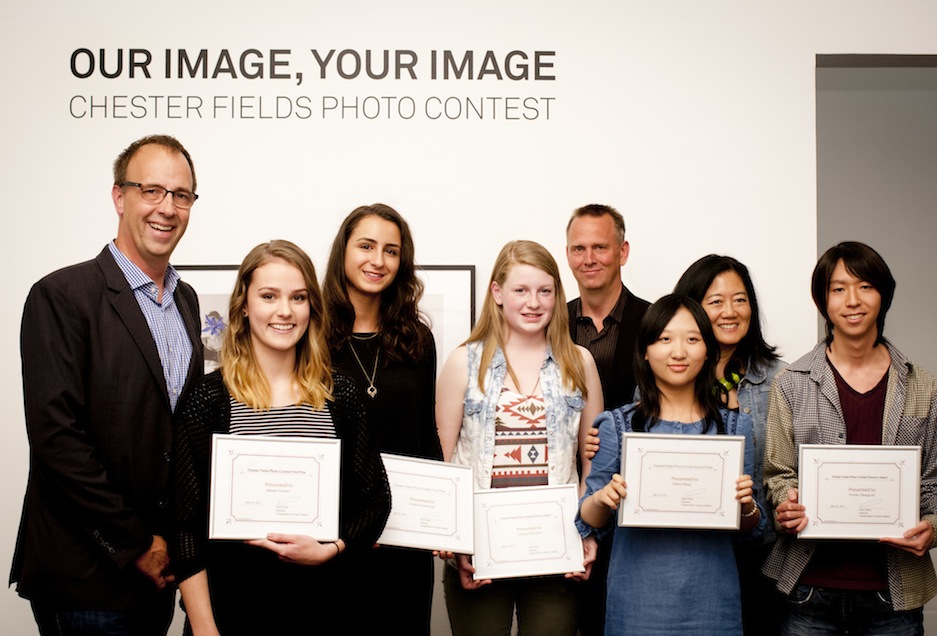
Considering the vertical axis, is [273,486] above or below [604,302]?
below

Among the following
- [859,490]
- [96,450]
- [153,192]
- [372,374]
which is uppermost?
[153,192]

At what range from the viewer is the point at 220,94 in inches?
168

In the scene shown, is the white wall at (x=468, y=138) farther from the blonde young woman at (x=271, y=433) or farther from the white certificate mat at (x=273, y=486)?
the white certificate mat at (x=273, y=486)

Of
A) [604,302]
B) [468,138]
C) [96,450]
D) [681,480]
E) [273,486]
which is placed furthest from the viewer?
[468,138]

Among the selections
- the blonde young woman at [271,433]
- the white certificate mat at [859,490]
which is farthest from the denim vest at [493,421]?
the white certificate mat at [859,490]

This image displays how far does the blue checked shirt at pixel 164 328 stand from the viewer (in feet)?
8.46

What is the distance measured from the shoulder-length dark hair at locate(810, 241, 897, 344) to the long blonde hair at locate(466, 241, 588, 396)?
2.89ft

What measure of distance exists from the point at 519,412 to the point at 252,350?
95 cm

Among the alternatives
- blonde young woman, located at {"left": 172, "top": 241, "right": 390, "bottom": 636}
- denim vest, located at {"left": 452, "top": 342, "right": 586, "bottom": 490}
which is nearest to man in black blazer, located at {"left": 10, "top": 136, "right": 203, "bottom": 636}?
blonde young woman, located at {"left": 172, "top": 241, "right": 390, "bottom": 636}

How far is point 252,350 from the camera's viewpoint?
2.46m

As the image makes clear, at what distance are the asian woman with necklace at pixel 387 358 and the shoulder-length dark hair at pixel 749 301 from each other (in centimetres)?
103

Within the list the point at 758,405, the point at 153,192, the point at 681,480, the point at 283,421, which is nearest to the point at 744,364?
the point at 758,405

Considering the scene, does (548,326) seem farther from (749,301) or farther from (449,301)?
(449,301)

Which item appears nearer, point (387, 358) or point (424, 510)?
point (424, 510)
